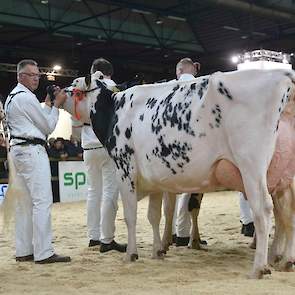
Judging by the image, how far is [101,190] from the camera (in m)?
6.93

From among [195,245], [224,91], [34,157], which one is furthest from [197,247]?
[224,91]

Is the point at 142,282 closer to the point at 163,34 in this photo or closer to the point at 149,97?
the point at 149,97

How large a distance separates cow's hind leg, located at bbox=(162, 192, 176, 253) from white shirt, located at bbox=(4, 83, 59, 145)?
62.4 inches

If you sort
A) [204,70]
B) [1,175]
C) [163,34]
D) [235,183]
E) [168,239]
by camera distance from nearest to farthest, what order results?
[235,183], [168,239], [1,175], [163,34], [204,70]

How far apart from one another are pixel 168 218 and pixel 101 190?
0.95 meters

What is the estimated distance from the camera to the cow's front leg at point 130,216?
5855mm

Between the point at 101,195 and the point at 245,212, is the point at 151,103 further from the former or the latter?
the point at 245,212

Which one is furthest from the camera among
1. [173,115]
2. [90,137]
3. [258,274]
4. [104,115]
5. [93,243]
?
[93,243]

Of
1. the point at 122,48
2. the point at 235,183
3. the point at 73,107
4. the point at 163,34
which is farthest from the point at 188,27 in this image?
the point at 235,183

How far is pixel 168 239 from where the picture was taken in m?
6.36

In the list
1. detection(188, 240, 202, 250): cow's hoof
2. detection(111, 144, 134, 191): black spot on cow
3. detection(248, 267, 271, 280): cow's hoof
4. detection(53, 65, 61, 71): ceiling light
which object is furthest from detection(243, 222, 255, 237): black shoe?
detection(53, 65, 61, 71): ceiling light

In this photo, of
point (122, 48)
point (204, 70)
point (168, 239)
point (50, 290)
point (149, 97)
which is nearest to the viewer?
point (50, 290)

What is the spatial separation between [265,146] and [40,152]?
7.60 feet

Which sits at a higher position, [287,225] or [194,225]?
[287,225]
